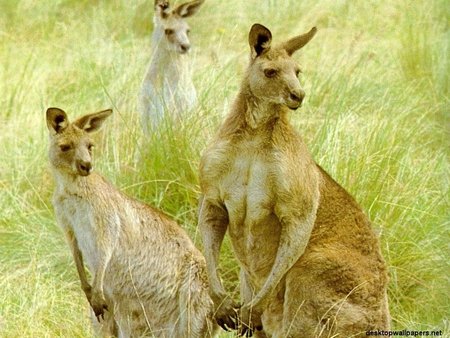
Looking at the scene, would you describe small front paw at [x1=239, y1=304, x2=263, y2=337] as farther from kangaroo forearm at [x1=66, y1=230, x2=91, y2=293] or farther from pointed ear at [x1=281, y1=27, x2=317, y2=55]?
pointed ear at [x1=281, y1=27, x2=317, y2=55]

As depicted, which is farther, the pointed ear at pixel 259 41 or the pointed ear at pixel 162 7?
the pointed ear at pixel 162 7

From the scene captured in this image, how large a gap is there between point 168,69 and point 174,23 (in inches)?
18.9

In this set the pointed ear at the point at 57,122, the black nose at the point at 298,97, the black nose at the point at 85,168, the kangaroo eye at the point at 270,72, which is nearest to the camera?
the black nose at the point at 298,97

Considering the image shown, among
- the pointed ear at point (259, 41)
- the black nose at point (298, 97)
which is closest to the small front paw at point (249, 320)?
the black nose at point (298, 97)

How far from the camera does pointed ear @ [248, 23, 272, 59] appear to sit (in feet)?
16.8

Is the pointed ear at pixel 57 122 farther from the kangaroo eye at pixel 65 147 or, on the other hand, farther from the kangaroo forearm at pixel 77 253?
the kangaroo forearm at pixel 77 253

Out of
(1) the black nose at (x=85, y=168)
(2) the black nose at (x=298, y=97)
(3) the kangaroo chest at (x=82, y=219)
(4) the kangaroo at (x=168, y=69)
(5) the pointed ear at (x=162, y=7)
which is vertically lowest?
(4) the kangaroo at (x=168, y=69)

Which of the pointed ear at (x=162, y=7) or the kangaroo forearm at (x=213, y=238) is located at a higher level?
the kangaroo forearm at (x=213, y=238)

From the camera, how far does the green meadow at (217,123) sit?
21.9ft

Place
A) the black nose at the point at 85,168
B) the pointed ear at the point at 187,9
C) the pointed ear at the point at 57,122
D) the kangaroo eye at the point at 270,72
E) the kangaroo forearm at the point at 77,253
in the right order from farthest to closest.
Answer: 1. the pointed ear at the point at 187,9
2. the kangaroo forearm at the point at 77,253
3. the pointed ear at the point at 57,122
4. the black nose at the point at 85,168
5. the kangaroo eye at the point at 270,72

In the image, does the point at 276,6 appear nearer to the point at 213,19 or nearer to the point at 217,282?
the point at 213,19

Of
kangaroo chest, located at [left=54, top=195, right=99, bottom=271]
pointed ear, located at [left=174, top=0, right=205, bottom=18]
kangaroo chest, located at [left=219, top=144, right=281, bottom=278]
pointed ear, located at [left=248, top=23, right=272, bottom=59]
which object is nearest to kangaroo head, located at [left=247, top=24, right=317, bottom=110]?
pointed ear, located at [left=248, top=23, right=272, bottom=59]

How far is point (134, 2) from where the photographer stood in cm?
1207

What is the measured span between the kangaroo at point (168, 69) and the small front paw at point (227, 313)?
2861 millimetres
